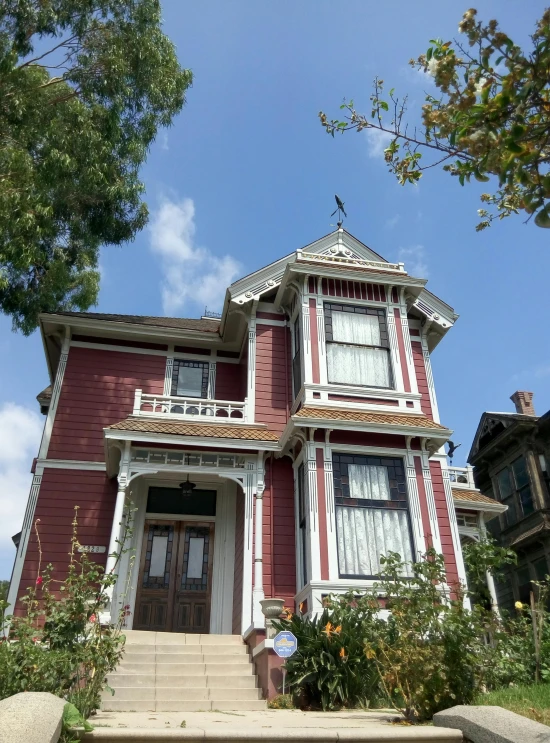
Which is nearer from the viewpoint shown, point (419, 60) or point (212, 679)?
point (419, 60)

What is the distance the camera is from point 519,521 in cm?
2184

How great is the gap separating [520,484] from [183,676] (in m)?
17.0

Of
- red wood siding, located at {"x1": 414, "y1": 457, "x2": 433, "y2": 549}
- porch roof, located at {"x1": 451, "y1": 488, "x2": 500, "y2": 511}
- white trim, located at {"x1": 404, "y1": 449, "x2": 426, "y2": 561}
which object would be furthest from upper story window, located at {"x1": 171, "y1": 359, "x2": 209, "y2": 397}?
porch roof, located at {"x1": 451, "y1": 488, "x2": 500, "y2": 511}

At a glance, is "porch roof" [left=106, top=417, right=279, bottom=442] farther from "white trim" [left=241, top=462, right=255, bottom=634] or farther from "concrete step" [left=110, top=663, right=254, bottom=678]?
"concrete step" [left=110, top=663, right=254, bottom=678]

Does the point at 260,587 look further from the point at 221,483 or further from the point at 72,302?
the point at 72,302

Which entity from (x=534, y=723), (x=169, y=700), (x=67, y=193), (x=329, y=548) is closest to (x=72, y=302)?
(x=67, y=193)

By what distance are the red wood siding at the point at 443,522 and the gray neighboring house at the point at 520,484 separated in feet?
31.1

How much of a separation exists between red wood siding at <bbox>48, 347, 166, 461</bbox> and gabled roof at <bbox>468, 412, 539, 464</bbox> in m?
14.1

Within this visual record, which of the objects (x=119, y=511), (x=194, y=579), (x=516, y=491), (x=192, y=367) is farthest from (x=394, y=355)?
(x=516, y=491)

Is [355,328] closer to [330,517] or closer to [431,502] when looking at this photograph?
[431,502]

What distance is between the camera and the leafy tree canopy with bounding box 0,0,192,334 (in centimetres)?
1241

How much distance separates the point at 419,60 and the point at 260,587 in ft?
28.7

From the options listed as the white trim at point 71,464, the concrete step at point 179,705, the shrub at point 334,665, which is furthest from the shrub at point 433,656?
the white trim at point 71,464

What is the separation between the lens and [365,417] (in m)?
11.8
